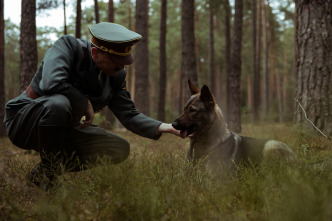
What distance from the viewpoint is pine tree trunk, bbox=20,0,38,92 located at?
8133 millimetres

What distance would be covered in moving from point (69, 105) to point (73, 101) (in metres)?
0.15

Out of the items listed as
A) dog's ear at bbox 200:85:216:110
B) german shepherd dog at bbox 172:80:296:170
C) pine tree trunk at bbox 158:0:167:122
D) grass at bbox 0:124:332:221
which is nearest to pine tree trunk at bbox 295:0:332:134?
german shepherd dog at bbox 172:80:296:170

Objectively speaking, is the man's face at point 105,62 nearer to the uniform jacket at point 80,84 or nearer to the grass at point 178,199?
the uniform jacket at point 80,84

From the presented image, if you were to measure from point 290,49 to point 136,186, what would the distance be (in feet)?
152

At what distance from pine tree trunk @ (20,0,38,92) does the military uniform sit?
16.6 ft

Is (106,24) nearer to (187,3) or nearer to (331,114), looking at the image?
(331,114)

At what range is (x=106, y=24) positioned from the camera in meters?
3.57

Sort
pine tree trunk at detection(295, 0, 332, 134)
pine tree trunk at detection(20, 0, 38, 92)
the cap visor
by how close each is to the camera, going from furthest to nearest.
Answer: pine tree trunk at detection(20, 0, 38, 92) → pine tree trunk at detection(295, 0, 332, 134) → the cap visor

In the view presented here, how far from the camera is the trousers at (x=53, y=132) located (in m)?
3.25

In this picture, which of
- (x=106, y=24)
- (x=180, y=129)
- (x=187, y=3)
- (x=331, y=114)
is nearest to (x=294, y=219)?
(x=180, y=129)

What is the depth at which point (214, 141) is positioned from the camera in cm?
432

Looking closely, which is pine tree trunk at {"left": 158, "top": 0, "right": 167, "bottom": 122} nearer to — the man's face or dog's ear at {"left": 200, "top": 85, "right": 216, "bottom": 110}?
dog's ear at {"left": 200, "top": 85, "right": 216, "bottom": 110}

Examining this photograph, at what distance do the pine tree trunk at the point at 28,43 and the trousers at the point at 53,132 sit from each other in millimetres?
5086

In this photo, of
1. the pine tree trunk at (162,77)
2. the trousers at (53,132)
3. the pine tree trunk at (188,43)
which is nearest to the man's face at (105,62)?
the trousers at (53,132)
